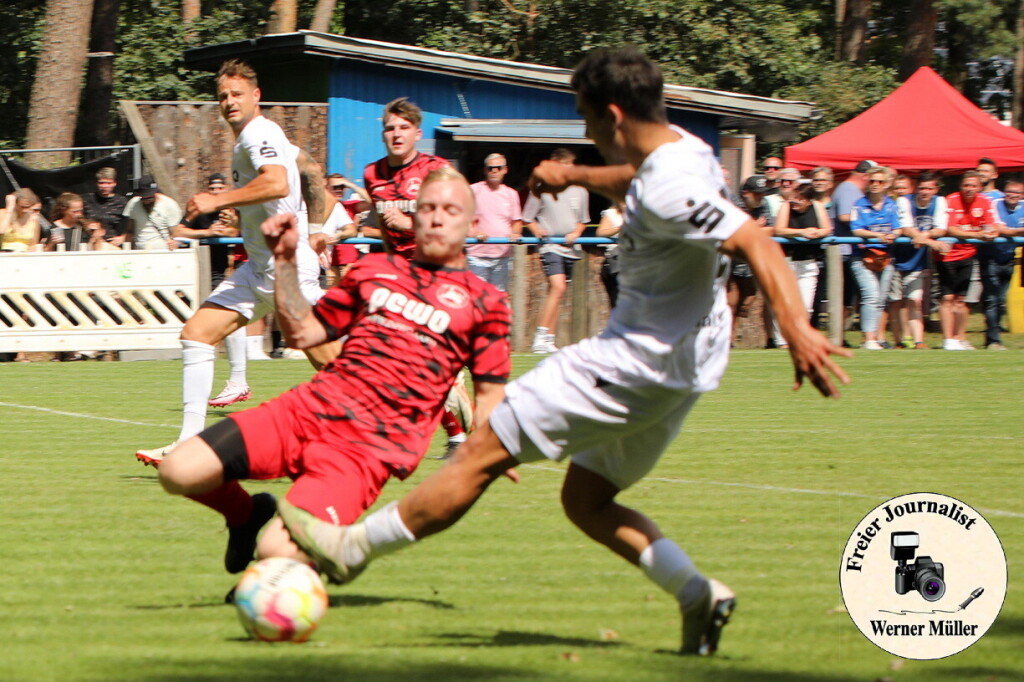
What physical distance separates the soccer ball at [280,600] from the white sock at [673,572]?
104 cm

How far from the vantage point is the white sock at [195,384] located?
25.6 feet

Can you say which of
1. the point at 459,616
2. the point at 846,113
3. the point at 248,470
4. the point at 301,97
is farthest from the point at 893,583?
the point at 846,113

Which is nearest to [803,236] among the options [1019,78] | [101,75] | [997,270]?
[997,270]

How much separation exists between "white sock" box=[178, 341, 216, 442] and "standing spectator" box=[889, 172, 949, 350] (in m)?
10.3

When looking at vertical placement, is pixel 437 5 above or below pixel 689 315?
above

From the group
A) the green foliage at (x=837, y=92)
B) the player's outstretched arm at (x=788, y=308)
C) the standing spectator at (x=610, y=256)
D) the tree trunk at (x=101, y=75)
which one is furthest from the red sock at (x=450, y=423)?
the green foliage at (x=837, y=92)

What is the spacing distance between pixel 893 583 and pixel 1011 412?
22.2ft

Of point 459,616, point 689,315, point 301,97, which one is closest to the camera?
point 689,315

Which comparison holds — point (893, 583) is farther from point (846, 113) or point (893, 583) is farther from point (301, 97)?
point (846, 113)

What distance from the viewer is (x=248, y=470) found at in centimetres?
487

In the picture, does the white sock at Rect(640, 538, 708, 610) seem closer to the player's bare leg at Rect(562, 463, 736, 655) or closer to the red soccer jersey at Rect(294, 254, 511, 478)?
the player's bare leg at Rect(562, 463, 736, 655)

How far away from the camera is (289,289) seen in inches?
195

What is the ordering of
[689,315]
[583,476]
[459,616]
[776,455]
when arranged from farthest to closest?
[776,455], [459,616], [583,476], [689,315]

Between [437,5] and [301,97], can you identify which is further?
[437,5]
